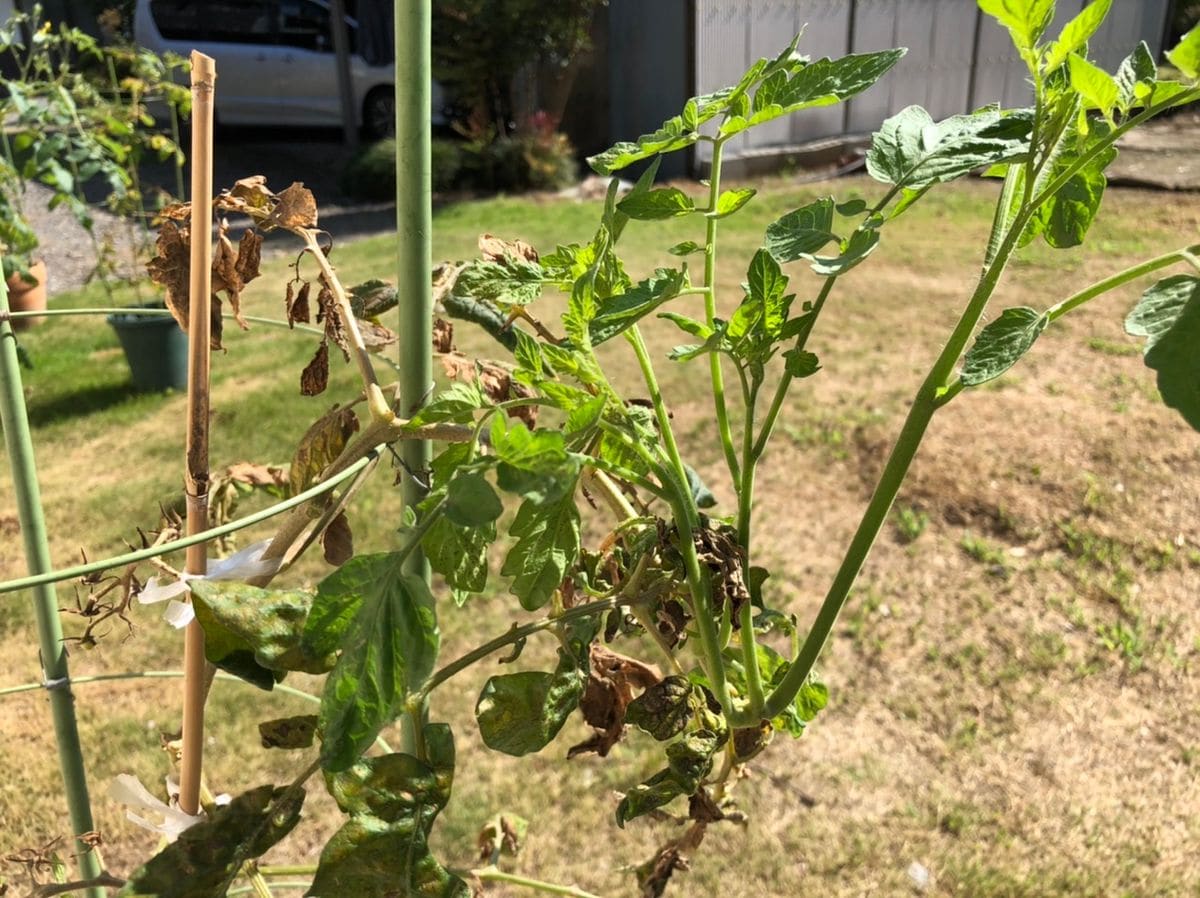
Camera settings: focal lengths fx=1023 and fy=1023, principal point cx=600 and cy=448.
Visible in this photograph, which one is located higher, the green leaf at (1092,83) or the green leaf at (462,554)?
the green leaf at (1092,83)

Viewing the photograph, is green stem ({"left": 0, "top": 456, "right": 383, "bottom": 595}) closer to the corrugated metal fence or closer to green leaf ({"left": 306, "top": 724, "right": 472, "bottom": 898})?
green leaf ({"left": 306, "top": 724, "right": 472, "bottom": 898})

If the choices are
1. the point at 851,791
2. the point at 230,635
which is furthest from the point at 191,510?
the point at 851,791

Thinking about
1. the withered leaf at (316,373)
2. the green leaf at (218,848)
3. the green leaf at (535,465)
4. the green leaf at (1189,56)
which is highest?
the green leaf at (1189,56)

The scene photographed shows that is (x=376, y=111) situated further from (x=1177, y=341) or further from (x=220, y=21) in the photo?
(x=1177, y=341)

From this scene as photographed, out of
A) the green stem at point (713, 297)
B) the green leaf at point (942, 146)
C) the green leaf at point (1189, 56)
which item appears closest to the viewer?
the green leaf at point (1189, 56)

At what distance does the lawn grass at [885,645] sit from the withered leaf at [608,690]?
45cm

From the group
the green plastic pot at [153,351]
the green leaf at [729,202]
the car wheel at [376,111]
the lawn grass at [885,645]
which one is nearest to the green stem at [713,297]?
the green leaf at [729,202]

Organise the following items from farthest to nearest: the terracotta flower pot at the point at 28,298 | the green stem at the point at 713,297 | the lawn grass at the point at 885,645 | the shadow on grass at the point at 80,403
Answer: the terracotta flower pot at the point at 28,298
the shadow on grass at the point at 80,403
the lawn grass at the point at 885,645
the green stem at the point at 713,297

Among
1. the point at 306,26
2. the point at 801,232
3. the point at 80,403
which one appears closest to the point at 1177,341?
the point at 801,232

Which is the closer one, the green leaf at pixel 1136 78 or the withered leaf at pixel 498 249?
the green leaf at pixel 1136 78

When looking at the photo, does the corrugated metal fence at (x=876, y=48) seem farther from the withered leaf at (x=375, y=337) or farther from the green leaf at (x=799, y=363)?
the green leaf at (x=799, y=363)

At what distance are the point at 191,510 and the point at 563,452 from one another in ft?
1.37

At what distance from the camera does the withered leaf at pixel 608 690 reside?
0.93 metres

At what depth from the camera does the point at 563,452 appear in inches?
21.1
